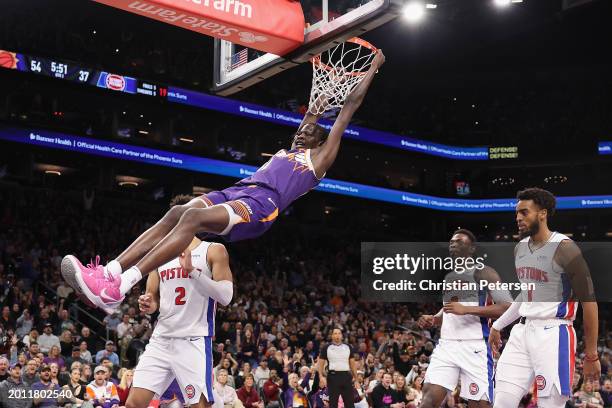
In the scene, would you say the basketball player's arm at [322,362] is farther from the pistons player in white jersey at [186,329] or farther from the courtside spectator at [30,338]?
the pistons player in white jersey at [186,329]

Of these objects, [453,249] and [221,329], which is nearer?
[453,249]

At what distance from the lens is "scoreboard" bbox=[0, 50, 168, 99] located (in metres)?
23.8

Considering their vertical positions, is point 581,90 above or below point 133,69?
above

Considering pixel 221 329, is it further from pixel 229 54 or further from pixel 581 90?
pixel 581 90

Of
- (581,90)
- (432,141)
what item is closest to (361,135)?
(432,141)

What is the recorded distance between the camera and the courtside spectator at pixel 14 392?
471 inches

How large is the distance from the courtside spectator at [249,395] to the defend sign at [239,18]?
7535mm

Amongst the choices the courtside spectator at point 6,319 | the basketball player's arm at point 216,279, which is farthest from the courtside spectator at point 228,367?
the basketball player's arm at point 216,279

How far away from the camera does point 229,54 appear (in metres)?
9.30

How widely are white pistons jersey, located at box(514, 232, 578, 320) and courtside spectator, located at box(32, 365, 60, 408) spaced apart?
8.34m

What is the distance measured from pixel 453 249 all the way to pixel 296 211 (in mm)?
25739

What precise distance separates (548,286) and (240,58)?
4.55 m

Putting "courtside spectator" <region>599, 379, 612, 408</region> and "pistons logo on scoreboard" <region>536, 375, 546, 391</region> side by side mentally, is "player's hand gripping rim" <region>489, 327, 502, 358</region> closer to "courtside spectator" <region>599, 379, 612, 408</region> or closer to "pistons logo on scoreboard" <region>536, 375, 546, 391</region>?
"pistons logo on scoreboard" <region>536, 375, 546, 391</region>

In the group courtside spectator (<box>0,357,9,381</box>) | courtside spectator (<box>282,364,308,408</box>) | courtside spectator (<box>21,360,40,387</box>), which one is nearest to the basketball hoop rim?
courtside spectator (<box>21,360,40,387</box>)
